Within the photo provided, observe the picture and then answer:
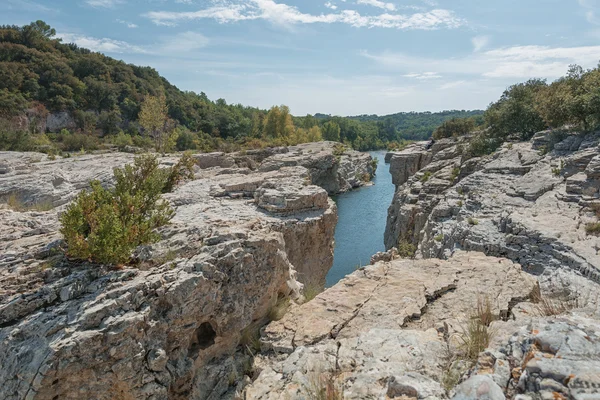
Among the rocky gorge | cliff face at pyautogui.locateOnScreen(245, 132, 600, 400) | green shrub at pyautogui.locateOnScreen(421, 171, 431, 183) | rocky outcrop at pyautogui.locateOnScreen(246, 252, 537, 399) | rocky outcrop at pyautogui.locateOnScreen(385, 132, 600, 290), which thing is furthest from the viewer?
green shrub at pyautogui.locateOnScreen(421, 171, 431, 183)

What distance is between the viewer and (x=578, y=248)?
30.2 feet

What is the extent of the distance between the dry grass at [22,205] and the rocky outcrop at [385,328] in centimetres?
723

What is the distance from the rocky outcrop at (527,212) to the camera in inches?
373

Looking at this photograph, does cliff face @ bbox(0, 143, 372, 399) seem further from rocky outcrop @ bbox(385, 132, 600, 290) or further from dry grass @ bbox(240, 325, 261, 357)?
rocky outcrop @ bbox(385, 132, 600, 290)

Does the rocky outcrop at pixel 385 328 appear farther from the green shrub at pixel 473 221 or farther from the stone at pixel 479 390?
the green shrub at pixel 473 221

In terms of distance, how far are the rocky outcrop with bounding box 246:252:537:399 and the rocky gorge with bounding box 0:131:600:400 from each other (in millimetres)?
26

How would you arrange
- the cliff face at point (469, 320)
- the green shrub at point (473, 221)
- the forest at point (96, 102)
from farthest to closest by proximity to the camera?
the forest at point (96, 102) → the green shrub at point (473, 221) → the cliff face at point (469, 320)

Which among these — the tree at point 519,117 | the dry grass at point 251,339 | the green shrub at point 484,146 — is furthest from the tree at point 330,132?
the dry grass at point 251,339

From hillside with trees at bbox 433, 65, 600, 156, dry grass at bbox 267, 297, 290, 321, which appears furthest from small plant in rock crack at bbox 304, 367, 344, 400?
hillside with trees at bbox 433, 65, 600, 156

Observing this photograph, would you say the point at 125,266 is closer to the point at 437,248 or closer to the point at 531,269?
the point at 531,269

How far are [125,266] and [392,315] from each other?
4.19 m

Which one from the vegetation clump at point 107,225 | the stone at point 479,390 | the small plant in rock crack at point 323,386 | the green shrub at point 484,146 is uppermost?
the green shrub at point 484,146

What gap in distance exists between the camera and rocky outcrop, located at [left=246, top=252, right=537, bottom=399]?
390 centimetres

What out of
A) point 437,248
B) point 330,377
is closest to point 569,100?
point 437,248
